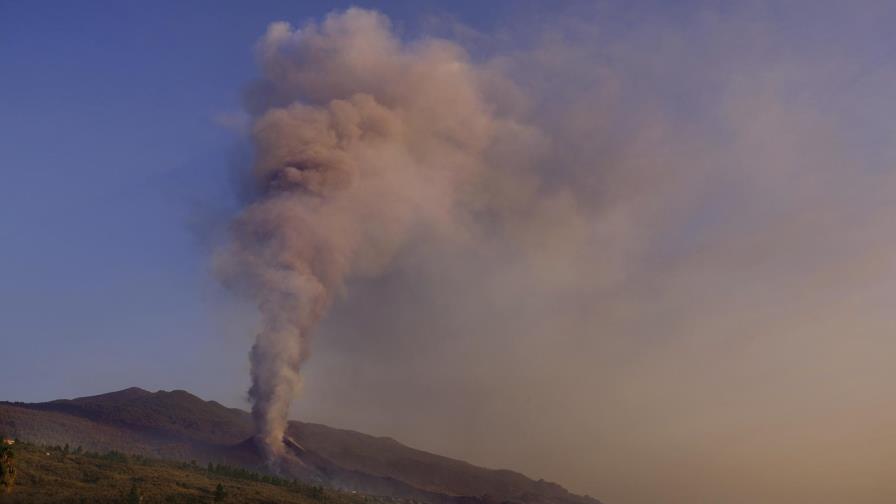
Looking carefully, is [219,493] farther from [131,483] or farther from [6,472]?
[6,472]

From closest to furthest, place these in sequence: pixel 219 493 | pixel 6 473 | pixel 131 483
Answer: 1. pixel 6 473
2. pixel 131 483
3. pixel 219 493

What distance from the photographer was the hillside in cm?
10306

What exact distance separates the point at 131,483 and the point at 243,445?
4308cm

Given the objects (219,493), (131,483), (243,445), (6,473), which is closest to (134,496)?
(131,483)

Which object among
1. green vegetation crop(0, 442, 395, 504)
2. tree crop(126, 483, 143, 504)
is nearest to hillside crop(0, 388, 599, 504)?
green vegetation crop(0, 442, 395, 504)

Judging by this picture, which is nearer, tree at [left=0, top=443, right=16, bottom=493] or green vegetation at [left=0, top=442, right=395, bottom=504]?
tree at [left=0, top=443, right=16, bottom=493]

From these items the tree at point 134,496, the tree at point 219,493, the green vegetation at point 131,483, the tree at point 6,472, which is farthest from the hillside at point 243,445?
the tree at point 6,472

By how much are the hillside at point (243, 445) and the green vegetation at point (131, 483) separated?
66.2ft

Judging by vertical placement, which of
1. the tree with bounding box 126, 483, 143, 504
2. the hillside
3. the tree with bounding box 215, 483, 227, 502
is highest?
the hillside

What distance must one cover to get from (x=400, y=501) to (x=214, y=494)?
33.4m

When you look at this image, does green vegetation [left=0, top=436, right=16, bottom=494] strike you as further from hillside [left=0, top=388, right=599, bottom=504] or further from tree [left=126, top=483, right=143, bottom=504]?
hillside [left=0, top=388, right=599, bottom=504]

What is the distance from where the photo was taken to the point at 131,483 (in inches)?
2584

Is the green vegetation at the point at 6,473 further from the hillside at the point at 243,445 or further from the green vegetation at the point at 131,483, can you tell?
the hillside at the point at 243,445

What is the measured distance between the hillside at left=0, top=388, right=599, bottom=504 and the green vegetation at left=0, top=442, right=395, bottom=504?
20174 mm
